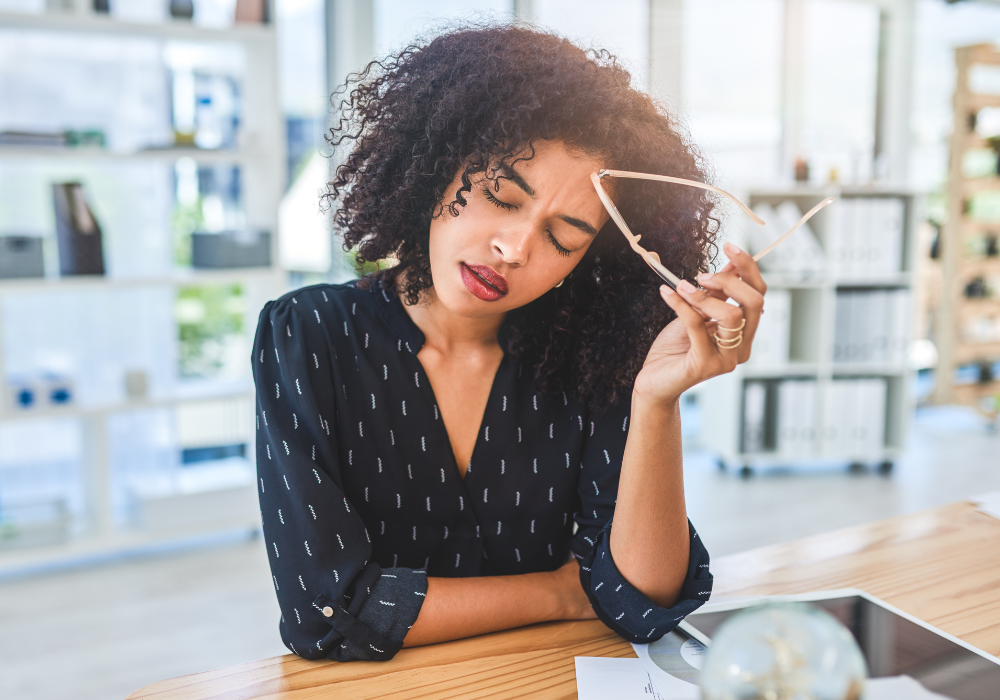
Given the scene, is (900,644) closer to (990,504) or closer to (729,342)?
(729,342)

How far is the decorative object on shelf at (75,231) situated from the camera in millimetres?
2551

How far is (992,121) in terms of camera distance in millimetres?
4938

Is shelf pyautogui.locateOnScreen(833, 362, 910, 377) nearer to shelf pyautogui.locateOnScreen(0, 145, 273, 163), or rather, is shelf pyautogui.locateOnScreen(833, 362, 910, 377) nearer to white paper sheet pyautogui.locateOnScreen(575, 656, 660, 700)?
shelf pyautogui.locateOnScreen(0, 145, 273, 163)

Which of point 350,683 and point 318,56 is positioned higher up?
point 318,56

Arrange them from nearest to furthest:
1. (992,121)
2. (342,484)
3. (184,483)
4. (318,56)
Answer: (342,484) < (184,483) < (318,56) < (992,121)

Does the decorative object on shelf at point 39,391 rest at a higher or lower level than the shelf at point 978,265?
lower

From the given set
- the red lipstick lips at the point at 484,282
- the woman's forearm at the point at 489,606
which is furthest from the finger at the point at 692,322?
the woman's forearm at the point at 489,606

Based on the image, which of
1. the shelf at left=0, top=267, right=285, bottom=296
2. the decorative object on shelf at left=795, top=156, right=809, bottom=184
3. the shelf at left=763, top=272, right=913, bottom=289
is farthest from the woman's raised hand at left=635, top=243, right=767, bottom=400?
the decorative object on shelf at left=795, top=156, right=809, bottom=184

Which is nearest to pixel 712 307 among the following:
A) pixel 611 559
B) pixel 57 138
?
pixel 611 559

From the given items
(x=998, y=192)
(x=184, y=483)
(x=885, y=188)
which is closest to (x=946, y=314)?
(x=998, y=192)

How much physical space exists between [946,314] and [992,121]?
122 cm

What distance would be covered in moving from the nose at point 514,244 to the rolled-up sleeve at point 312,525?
11.2 inches

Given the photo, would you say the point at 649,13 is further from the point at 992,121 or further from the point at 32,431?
the point at 32,431

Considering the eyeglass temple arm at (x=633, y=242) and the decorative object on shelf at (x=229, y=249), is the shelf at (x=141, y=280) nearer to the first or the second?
the decorative object on shelf at (x=229, y=249)
